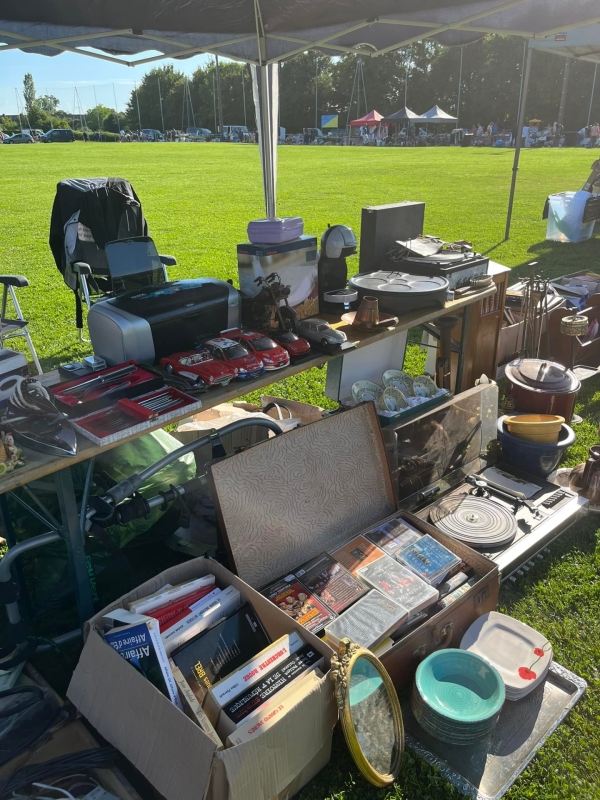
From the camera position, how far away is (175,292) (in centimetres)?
246

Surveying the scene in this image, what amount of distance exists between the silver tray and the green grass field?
0.13ft

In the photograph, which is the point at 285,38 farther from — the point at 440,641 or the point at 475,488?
the point at 440,641

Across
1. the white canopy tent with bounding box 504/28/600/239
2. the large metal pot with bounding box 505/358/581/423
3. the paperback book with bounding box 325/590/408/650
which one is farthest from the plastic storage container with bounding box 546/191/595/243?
the paperback book with bounding box 325/590/408/650

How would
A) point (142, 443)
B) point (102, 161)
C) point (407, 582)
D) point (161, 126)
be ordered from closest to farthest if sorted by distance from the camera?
point (407, 582) → point (142, 443) → point (102, 161) → point (161, 126)

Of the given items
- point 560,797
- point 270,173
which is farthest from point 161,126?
point 560,797

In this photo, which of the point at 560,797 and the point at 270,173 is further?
the point at 270,173

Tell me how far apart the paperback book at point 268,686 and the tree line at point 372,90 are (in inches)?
1543

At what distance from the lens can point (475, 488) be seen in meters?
3.13

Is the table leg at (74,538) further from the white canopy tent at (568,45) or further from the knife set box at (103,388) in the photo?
the white canopy tent at (568,45)

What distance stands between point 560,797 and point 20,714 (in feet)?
5.68

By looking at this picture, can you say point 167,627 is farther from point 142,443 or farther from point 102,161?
point 102,161

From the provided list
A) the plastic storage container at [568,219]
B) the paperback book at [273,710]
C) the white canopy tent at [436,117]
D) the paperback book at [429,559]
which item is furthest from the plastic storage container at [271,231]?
the white canopy tent at [436,117]

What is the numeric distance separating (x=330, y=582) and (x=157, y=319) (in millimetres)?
1226

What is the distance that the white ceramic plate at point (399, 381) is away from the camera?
3467 mm
